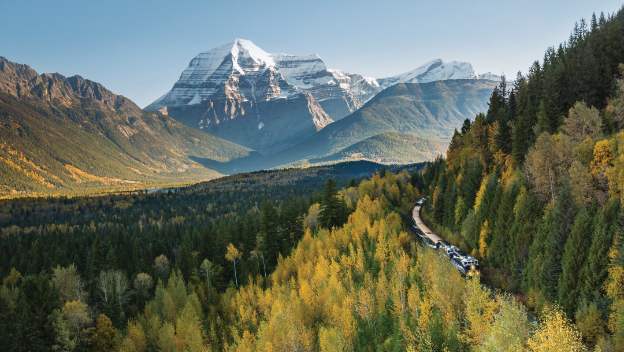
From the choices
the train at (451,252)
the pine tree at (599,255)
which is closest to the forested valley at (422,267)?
the pine tree at (599,255)

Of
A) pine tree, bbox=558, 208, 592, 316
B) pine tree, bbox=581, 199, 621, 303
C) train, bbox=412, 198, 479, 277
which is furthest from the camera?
train, bbox=412, 198, 479, 277

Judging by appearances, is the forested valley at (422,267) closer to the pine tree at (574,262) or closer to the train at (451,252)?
the pine tree at (574,262)

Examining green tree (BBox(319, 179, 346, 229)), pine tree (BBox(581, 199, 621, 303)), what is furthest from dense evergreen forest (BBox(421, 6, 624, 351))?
green tree (BBox(319, 179, 346, 229))

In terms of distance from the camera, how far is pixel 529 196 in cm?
9062

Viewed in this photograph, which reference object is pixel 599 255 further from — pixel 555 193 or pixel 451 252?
pixel 451 252

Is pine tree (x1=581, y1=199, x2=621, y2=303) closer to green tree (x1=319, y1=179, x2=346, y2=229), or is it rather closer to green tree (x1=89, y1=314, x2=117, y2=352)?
green tree (x1=319, y1=179, x2=346, y2=229)

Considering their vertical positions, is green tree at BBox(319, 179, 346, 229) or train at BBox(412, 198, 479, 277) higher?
green tree at BBox(319, 179, 346, 229)

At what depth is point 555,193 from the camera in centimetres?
8688

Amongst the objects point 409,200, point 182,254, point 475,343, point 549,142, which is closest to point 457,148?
point 409,200

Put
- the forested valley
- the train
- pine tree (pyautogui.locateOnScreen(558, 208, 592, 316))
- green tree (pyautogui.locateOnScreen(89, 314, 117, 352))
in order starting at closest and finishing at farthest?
the forested valley
pine tree (pyautogui.locateOnScreen(558, 208, 592, 316))
the train
green tree (pyautogui.locateOnScreen(89, 314, 117, 352))

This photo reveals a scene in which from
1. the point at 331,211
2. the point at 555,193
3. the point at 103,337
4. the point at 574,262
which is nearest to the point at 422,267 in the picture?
the point at 574,262

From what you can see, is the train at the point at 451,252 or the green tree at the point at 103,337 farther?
the green tree at the point at 103,337

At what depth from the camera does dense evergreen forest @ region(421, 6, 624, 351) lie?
224ft

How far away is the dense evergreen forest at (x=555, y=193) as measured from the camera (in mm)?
68125
